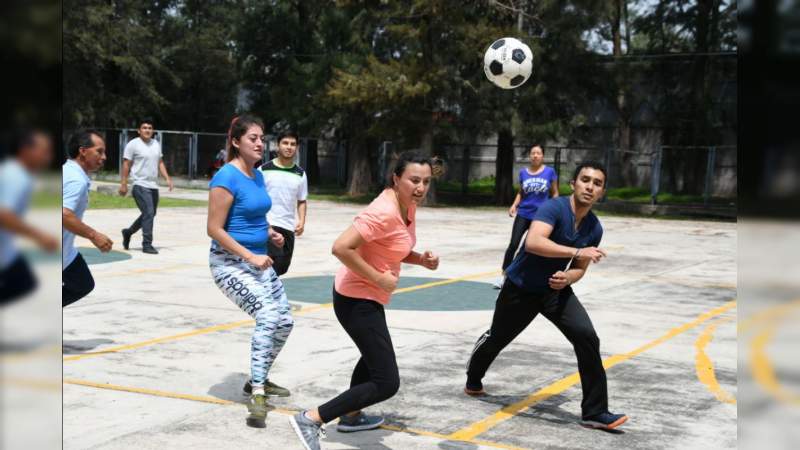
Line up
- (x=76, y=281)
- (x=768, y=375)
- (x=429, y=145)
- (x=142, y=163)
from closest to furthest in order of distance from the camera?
1. (x=768, y=375)
2. (x=76, y=281)
3. (x=142, y=163)
4. (x=429, y=145)

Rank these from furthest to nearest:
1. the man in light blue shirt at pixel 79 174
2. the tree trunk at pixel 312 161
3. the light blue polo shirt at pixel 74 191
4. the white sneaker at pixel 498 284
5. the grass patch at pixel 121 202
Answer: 1. the tree trunk at pixel 312 161
2. the grass patch at pixel 121 202
3. the white sneaker at pixel 498 284
4. the light blue polo shirt at pixel 74 191
5. the man in light blue shirt at pixel 79 174

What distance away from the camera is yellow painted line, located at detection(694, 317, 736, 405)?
6.65 m

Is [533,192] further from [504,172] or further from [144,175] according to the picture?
[504,172]

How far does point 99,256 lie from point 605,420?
32.8ft

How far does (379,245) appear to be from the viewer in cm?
511

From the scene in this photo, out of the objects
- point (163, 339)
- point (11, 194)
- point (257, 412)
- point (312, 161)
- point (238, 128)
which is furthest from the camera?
point (312, 161)

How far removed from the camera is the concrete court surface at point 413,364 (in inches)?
214

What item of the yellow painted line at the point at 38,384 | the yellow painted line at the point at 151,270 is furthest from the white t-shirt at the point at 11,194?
the yellow painted line at the point at 151,270

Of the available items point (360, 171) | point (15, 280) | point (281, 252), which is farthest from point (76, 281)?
point (360, 171)

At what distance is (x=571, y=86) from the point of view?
31.0 m

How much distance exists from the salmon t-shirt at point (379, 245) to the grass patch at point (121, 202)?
18.7 metres

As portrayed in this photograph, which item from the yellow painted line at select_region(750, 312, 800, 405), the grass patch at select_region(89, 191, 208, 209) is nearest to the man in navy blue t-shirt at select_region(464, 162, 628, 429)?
the yellow painted line at select_region(750, 312, 800, 405)

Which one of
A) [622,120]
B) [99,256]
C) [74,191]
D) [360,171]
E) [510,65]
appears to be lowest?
[99,256]

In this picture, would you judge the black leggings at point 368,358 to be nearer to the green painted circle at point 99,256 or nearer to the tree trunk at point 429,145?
the green painted circle at point 99,256
